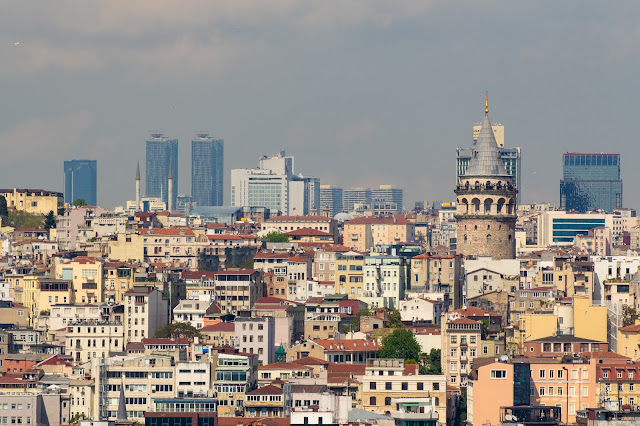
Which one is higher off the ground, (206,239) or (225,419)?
(206,239)

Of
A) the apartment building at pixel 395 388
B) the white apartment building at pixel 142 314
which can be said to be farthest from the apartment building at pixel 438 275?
the apartment building at pixel 395 388

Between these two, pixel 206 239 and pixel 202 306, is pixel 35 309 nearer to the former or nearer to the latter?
pixel 202 306

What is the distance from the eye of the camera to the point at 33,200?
171 m

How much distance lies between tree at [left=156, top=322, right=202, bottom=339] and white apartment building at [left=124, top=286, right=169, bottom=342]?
1429mm

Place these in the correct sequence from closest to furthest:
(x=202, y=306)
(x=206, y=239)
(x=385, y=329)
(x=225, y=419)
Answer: (x=225, y=419) → (x=385, y=329) → (x=202, y=306) → (x=206, y=239)

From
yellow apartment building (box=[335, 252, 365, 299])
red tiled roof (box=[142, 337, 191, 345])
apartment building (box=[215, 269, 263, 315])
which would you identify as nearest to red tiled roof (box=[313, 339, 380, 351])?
red tiled roof (box=[142, 337, 191, 345])

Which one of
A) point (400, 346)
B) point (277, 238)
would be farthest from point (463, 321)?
point (277, 238)

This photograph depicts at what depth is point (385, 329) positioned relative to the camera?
343ft

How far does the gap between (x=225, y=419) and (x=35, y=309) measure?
37.4 metres

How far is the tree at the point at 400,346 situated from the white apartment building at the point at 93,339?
13.6 m

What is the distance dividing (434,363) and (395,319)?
36.6 feet

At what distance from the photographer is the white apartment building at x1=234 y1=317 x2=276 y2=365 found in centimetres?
10038

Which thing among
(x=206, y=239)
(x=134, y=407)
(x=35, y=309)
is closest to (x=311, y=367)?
(x=134, y=407)

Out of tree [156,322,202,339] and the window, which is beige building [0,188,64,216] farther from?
the window
